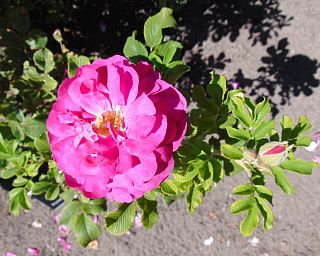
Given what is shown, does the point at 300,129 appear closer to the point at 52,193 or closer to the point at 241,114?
the point at 241,114

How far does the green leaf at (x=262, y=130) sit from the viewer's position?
1.05 m

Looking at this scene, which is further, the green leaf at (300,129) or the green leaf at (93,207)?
the green leaf at (93,207)

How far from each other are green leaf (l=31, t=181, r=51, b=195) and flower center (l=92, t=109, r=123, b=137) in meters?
0.55

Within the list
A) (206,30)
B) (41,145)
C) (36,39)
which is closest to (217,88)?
(41,145)

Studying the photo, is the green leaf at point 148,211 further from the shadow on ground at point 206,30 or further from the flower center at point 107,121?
the shadow on ground at point 206,30

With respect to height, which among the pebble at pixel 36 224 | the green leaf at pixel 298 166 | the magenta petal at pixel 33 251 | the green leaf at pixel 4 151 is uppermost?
the green leaf at pixel 298 166

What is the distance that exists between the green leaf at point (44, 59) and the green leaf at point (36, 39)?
15 cm

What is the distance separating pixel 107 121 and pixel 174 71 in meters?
0.28

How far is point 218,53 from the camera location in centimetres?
260

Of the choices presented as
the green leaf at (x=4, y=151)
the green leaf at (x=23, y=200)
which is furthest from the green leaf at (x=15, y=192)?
the green leaf at (x=4, y=151)

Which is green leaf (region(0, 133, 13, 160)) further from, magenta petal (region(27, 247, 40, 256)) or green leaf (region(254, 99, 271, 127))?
magenta petal (region(27, 247, 40, 256))

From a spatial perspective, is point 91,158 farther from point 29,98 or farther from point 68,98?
point 29,98

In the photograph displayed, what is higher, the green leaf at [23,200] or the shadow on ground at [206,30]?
the shadow on ground at [206,30]

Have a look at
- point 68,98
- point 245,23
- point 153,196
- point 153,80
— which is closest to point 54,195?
point 153,196
